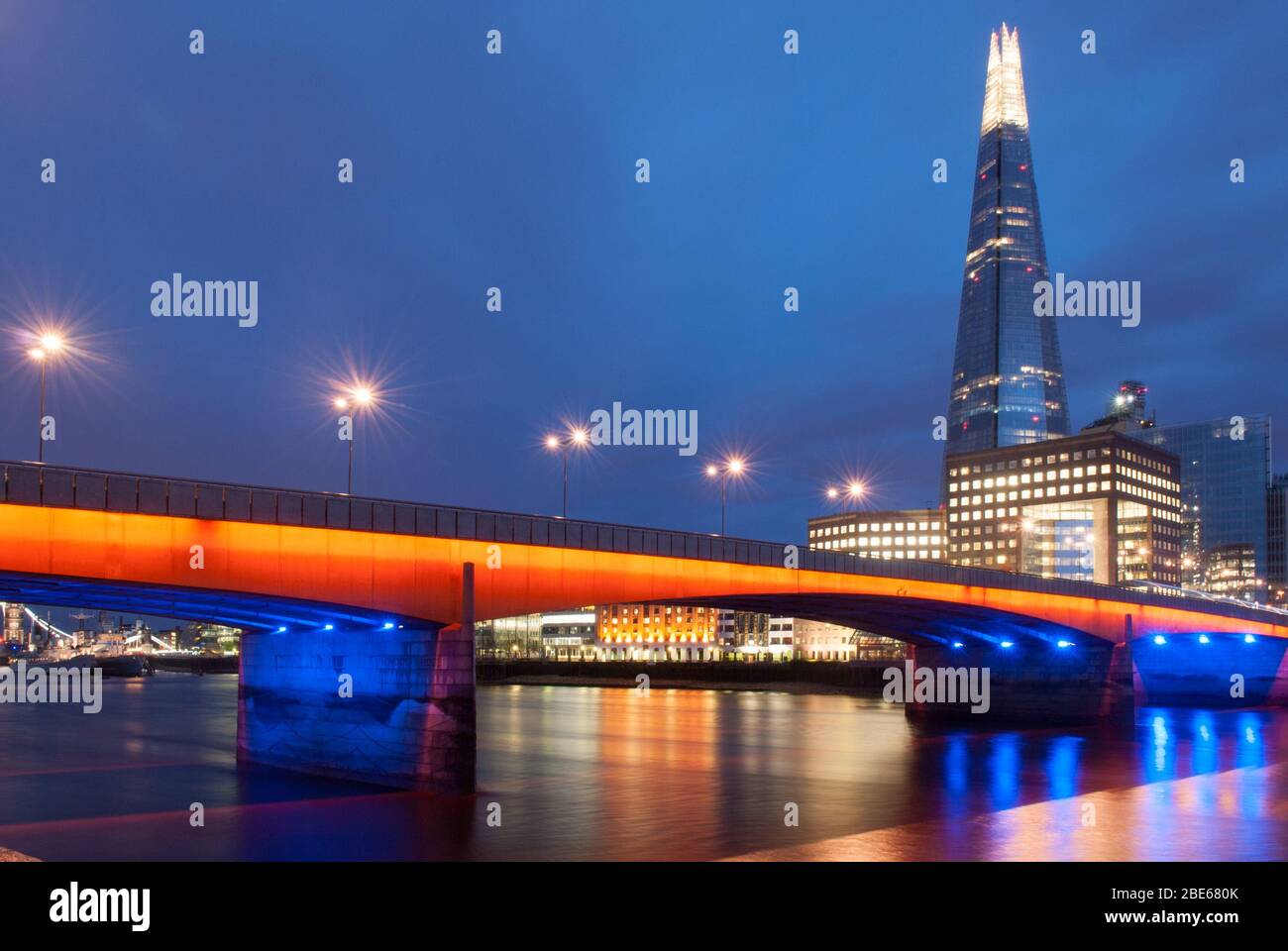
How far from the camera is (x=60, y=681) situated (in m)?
160

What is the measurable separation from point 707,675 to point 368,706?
106597 millimetres

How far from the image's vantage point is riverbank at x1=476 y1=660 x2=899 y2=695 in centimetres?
12488

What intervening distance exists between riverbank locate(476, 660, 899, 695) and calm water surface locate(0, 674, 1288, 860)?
5323 centimetres

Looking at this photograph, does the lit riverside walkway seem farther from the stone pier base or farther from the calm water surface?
the calm water surface

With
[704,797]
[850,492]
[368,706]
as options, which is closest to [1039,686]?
[850,492]

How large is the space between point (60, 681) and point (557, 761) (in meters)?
133

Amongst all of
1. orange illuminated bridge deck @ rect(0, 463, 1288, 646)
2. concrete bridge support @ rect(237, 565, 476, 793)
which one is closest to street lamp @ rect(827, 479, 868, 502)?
orange illuminated bridge deck @ rect(0, 463, 1288, 646)

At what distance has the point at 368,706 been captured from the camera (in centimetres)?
4153

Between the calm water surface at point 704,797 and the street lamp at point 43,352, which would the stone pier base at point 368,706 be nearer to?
the calm water surface at point 704,797

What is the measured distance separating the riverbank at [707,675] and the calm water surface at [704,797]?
175 ft

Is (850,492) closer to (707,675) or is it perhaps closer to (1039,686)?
(1039,686)

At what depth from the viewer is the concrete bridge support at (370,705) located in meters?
38.2

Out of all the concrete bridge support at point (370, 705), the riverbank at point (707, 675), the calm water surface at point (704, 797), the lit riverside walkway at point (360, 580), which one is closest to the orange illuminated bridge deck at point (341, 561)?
the lit riverside walkway at point (360, 580)
